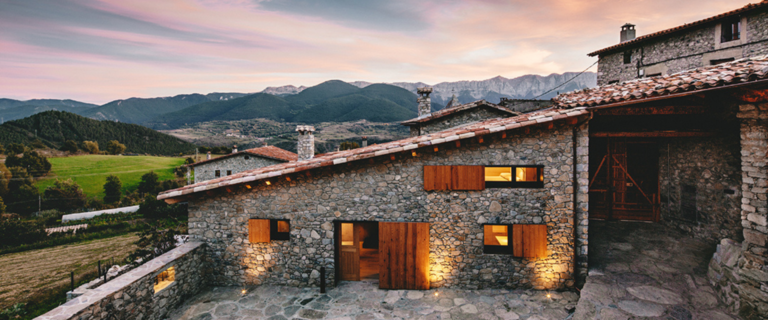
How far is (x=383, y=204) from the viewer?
794cm

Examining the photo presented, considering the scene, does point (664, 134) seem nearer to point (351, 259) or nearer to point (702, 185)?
point (702, 185)

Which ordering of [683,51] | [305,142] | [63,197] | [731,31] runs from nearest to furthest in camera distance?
[305,142] → [731,31] → [683,51] → [63,197]

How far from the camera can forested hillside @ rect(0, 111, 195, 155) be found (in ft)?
217

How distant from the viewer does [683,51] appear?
1711 centimetres

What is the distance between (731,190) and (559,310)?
551 centimetres

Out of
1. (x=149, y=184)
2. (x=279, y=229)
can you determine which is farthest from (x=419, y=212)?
(x=149, y=184)

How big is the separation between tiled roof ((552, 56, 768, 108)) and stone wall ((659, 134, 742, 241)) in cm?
235

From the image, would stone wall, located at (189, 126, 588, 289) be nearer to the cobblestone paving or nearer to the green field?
the cobblestone paving

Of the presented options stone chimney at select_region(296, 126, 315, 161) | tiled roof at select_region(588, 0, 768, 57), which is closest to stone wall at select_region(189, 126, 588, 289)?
stone chimney at select_region(296, 126, 315, 161)

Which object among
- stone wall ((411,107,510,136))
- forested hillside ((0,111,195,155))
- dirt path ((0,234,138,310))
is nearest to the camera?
stone wall ((411,107,510,136))

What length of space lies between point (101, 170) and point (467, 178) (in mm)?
60736

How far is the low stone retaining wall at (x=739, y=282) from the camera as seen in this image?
511cm

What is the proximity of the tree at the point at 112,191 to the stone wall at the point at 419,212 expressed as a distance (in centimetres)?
4381

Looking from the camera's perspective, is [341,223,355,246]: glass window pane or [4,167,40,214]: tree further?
[4,167,40,214]: tree
